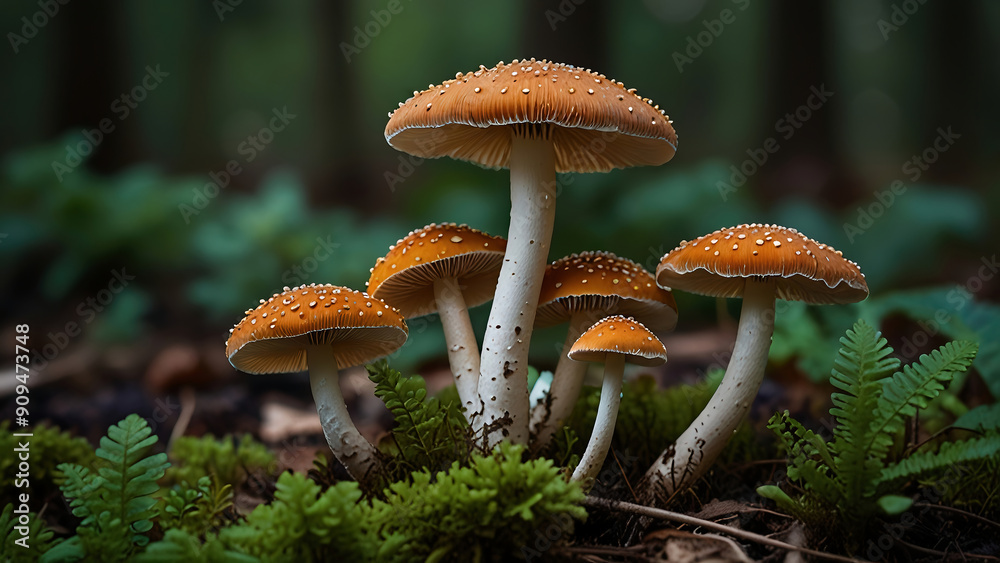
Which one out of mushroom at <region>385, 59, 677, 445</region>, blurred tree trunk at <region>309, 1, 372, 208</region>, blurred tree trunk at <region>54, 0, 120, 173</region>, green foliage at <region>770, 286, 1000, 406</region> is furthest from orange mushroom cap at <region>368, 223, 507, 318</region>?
blurred tree trunk at <region>309, 1, 372, 208</region>

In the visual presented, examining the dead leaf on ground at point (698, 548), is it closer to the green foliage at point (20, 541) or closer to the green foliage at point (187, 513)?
the green foliage at point (187, 513)

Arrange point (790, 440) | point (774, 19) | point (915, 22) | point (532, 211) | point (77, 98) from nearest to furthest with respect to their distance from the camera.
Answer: point (790, 440), point (532, 211), point (774, 19), point (77, 98), point (915, 22)

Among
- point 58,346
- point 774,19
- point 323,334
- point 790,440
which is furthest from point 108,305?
point 774,19

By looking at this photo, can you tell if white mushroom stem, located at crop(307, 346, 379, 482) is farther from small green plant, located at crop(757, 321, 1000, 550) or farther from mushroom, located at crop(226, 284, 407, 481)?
small green plant, located at crop(757, 321, 1000, 550)

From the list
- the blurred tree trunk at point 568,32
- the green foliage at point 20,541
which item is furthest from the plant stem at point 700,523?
the blurred tree trunk at point 568,32

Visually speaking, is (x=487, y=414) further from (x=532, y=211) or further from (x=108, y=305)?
(x=108, y=305)

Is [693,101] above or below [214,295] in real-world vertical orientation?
above
